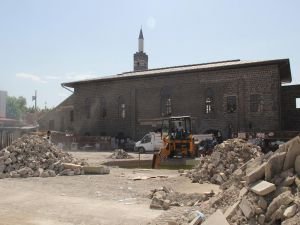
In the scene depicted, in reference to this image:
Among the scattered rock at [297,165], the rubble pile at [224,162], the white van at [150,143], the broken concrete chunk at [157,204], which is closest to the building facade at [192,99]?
the white van at [150,143]

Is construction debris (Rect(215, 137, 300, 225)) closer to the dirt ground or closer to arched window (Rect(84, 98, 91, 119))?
the dirt ground

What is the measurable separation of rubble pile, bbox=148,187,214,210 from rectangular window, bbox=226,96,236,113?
82.6 ft

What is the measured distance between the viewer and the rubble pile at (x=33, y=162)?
1509 centimetres

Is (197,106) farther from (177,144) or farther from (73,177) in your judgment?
(73,177)

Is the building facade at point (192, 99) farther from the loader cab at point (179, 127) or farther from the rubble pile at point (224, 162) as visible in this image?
the rubble pile at point (224, 162)

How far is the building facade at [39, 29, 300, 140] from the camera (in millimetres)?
32719

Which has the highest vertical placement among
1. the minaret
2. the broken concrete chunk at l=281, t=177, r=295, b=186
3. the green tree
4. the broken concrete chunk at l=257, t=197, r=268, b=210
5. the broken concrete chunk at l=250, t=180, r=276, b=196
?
the minaret

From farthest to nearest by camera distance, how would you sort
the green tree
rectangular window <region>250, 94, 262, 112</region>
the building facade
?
the green tree → rectangular window <region>250, 94, 262, 112</region> → the building facade

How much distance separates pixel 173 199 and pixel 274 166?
3495 mm

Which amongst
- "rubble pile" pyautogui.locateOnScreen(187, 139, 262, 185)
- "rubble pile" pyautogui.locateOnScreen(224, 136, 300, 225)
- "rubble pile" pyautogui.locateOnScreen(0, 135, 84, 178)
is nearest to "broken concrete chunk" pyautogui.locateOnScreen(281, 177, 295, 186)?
"rubble pile" pyautogui.locateOnScreen(224, 136, 300, 225)

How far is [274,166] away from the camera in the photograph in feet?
21.2

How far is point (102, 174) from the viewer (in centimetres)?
1600

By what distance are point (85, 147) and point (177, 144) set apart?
19921 millimetres

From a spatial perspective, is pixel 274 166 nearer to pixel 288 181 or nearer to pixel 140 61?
pixel 288 181
